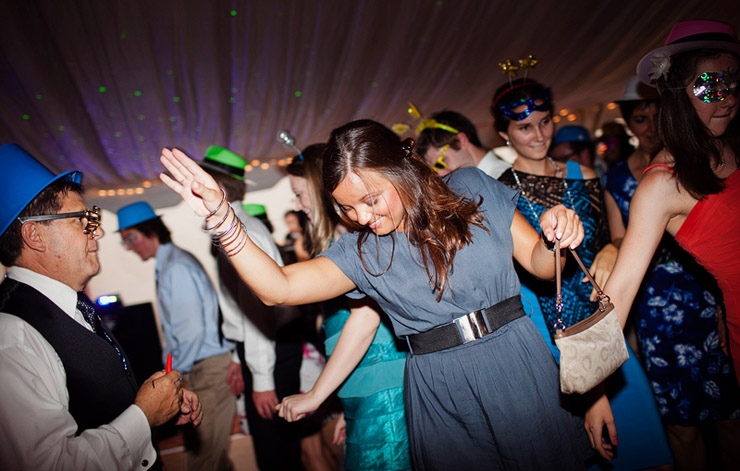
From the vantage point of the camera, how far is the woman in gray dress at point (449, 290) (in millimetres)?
1375

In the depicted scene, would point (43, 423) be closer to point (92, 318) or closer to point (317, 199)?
point (92, 318)

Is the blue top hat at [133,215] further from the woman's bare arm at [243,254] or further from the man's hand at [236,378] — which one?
the woman's bare arm at [243,254]

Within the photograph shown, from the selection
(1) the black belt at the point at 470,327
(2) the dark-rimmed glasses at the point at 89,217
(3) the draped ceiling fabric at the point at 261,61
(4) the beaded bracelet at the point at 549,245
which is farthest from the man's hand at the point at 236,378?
(3) the draped ceiling fabric at the point at 261,61

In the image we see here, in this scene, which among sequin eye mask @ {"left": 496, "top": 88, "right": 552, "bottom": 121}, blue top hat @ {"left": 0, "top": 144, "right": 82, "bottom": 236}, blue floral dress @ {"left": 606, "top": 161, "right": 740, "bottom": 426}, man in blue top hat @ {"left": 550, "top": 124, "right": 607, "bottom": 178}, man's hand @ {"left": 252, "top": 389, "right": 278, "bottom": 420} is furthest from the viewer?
man in blue top hat @ {"left": 550, "top": 124, "right": 607, "bottom": 178}

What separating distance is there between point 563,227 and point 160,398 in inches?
55.8

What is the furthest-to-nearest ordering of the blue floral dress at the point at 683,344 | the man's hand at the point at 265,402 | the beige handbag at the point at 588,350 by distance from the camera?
the man's hand at the point at 265,402, the blue floral dress at the point at 683,344, the beige handbag at the point at 588,350

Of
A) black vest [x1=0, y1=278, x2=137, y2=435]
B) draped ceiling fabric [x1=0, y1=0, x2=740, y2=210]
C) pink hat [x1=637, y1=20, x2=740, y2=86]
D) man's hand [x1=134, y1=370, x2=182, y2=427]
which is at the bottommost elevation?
man's hand [x1=134, y1=370, x2=182, y2=427]

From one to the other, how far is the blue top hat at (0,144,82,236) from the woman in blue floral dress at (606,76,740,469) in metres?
2.67

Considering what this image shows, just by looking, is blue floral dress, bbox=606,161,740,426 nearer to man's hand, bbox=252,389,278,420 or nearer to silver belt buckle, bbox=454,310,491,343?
silver belt buckle, bbox=454,310,491,343

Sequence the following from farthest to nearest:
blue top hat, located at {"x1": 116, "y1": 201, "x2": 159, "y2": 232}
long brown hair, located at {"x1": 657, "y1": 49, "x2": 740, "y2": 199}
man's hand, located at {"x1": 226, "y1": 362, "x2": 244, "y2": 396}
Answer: blue top hat, located at {"x1": 116, "y1": 201, "x2": 159, "y2": 232}, man's hand, located at {"x1": 226, "y1": 362, "x2": 244, "y2": 396}, long brown hair, located at {"x1": 657, "y1": 49, "x2": 740, "y2": 199}

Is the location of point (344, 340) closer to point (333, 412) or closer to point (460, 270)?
point (460, 270)

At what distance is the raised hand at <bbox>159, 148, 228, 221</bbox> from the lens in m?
1.24

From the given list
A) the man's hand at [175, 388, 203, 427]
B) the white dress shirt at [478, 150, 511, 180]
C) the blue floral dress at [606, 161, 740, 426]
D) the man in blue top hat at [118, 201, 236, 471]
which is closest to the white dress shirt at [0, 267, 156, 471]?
the man's hand at [175, 388, 203, 427]

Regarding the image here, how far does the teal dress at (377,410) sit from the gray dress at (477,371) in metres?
0.35
